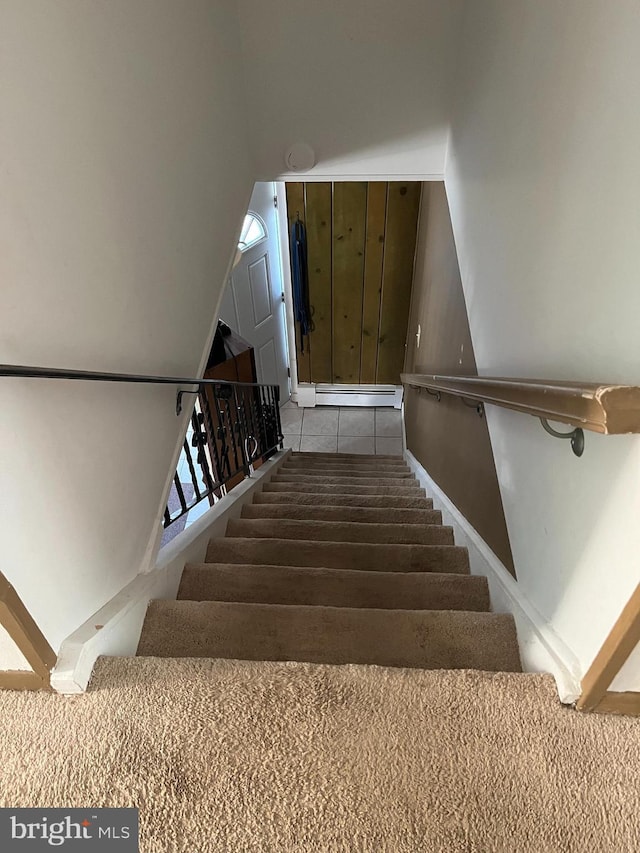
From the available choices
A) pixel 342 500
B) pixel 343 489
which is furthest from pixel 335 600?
pixel 343 489

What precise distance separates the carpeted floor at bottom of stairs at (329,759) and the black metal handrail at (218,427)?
2.36 ft

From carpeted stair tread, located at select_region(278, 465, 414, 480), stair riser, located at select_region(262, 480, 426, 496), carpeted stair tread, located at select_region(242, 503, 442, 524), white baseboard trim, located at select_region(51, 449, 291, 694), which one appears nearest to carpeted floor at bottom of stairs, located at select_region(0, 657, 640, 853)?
white baseboard trim, located at select_region(51, 449, 291, 694)

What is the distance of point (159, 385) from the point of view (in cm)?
150

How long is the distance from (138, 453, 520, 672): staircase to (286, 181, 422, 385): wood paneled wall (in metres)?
2.80

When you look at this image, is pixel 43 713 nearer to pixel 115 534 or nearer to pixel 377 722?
pixel 115 534

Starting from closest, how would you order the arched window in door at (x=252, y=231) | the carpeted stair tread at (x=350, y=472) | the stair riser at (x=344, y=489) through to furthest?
the stair riser at (x=344, y=489), the carpeted stair tread at (x=350, y=472), the arched window in door at (x=252, y=231)

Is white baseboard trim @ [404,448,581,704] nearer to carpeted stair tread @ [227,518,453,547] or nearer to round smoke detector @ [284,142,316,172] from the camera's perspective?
carpeted stair tread @ [227,518,453,547]

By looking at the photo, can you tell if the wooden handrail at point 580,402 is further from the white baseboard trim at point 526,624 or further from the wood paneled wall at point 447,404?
the wood paneled wall at point 447,404

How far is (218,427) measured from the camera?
305 centimetres

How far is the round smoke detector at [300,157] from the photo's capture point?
8.70 feet

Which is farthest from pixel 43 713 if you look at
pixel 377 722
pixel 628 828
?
pixel 628 828

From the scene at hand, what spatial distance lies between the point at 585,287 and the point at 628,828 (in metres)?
1.00

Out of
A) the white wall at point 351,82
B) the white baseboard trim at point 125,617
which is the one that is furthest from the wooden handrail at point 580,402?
the white wall at point 351,82

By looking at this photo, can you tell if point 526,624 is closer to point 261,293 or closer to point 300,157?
point 300,157
